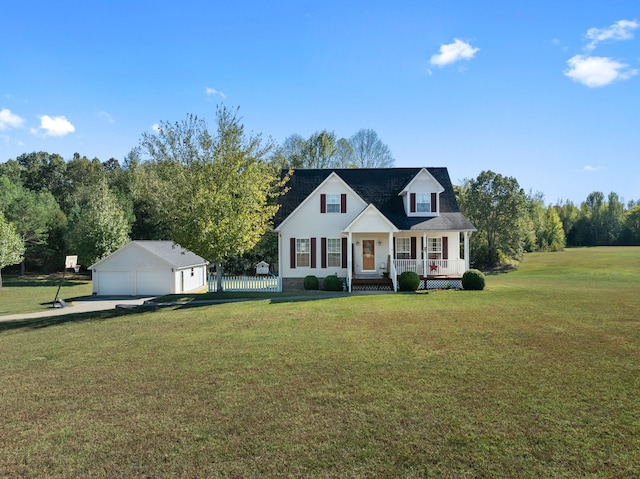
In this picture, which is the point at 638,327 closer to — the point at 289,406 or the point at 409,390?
the point at 409,390

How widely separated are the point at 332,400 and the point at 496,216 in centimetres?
4320

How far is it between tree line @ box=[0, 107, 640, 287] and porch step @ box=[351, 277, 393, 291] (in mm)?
6228

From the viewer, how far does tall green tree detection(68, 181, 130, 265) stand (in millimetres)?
39719

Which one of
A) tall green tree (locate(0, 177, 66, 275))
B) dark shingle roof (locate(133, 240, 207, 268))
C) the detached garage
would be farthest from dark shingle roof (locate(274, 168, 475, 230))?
tall green tree (locate(0, 177, 66, 275))

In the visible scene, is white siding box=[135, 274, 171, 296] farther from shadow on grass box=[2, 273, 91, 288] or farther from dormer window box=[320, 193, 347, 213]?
shadow on grass box=[2, 273, 91, 288]

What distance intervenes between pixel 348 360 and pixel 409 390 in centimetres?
196

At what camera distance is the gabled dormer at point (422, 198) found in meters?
24.2

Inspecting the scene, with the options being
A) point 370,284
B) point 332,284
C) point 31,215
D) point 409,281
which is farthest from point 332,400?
point 31,215

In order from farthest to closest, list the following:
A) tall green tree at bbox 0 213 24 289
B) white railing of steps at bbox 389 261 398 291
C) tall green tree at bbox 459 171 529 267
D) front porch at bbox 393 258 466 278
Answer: tall green tree at bbox 459 171 529 267 → tall green tree at bbox 0 213 24 289 → front porch at bbox 393 258 466 278 → white railing of steps at bbox 389 261 398 291

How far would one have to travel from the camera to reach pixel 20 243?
38125mm

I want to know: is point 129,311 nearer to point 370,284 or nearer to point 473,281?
point 370,284

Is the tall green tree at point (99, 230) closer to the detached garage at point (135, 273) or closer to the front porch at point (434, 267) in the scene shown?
the detached garage at point (135, 273)

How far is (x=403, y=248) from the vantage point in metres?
24.2

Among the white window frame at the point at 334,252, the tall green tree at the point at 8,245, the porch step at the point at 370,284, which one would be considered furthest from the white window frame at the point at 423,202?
the tall green tree at the point at 8,245
